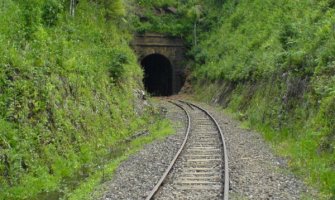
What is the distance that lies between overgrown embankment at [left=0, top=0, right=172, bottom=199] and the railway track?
2296mm

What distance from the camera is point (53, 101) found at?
11.7 metres

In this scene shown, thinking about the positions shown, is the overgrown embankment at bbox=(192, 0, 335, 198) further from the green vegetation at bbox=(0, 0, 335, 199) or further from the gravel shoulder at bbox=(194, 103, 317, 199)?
the gravel shoulder at bbox=(194, 103, 317, 199)

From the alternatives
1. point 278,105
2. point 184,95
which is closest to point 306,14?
point 278,105

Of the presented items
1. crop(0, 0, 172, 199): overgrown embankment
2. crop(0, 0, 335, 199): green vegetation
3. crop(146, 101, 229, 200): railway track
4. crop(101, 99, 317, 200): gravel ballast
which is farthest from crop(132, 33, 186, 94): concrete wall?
crop(146, 101, 229, 200): railway track

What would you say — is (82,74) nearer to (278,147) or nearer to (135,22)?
(278,147)

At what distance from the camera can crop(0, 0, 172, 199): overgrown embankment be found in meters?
9.39

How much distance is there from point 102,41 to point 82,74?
659 centimetres

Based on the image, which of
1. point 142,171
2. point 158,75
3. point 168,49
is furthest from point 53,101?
point 158,75

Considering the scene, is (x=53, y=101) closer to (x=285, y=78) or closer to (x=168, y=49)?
(x=285, y=78)

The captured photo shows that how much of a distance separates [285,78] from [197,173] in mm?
8608

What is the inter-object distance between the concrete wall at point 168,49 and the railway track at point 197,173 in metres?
23.8

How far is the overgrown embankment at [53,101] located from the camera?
30.8 ft

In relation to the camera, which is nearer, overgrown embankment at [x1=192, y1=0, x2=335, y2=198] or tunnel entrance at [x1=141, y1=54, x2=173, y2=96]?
overgrown embankment at [x1=192, y1=0, x2=335, y2=198]

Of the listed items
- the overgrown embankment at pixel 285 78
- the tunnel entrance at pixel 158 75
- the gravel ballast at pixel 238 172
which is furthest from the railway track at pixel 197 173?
the tunnel entrance at pixel 158 75
